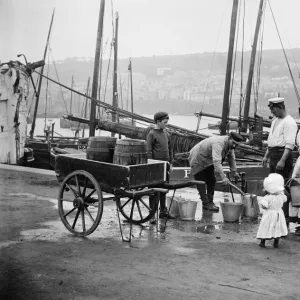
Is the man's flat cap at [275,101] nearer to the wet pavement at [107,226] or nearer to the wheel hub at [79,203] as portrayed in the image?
the wet pavement at [107,226]

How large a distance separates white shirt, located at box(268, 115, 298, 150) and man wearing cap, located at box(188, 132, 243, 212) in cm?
73

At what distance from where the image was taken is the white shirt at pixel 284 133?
6.81 m

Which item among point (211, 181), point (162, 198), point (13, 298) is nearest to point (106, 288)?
point (13, 298)

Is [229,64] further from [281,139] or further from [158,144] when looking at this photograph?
[281,139]

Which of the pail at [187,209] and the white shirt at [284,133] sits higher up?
the white shirt at [284,133]

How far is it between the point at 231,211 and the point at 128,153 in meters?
2.15

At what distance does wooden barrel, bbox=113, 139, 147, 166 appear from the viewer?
622cm

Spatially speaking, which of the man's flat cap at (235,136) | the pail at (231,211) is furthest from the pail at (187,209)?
the man's flat cap at (235,136)

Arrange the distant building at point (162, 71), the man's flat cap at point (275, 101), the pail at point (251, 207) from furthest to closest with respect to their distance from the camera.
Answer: the distant building at point (162, 71) < the pail at point (251, 207) < the man's flat cap at point (275, 101)

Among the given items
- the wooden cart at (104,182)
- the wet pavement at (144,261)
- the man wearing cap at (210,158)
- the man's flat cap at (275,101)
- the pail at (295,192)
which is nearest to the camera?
the wet pavement at (144,261)

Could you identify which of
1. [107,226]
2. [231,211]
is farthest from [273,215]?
[107,226]

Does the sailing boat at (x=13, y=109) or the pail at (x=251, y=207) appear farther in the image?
the sailing boat at (x=13, y=109)

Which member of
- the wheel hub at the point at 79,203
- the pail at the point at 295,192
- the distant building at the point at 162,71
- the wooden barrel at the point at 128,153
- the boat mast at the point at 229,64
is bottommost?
the wheel hub at the point at 79,203

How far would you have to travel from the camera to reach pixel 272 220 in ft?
19.6
